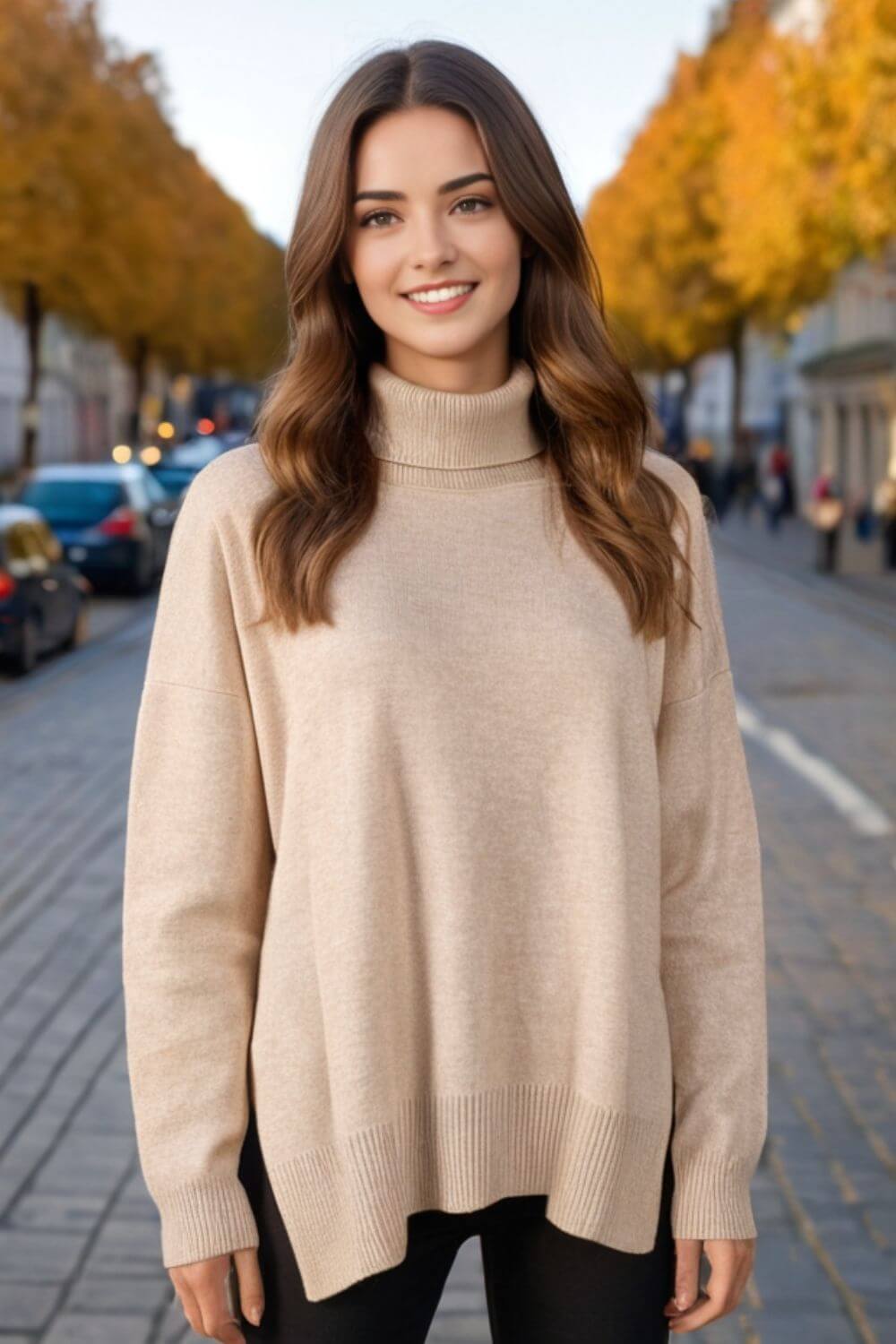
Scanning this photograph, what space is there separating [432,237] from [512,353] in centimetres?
24

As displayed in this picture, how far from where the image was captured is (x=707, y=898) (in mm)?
2352

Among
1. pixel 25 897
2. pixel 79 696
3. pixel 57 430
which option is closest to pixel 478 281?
pixel 25 897

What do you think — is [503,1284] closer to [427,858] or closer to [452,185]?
[427,858]

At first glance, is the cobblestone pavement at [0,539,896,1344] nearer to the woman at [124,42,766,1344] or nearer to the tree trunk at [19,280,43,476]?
the woman at [124,42,766,1344]

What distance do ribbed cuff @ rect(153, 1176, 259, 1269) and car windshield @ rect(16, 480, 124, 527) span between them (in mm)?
23165

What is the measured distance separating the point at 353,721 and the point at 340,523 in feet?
0.71

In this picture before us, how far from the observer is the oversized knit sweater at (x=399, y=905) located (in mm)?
2172

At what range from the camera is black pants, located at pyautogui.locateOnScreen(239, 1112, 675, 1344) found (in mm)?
2199

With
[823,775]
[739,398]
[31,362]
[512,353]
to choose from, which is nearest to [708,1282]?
[512,353]

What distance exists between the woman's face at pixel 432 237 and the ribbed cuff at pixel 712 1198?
90 cm

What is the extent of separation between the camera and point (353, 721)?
216 centimetres

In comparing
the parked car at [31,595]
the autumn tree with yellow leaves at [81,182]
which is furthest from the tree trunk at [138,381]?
the parked car at [31,595]

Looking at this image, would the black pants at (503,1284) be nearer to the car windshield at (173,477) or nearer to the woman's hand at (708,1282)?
the woman's hand at (708,1282)

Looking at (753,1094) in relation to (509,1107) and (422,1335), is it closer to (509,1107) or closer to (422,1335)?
(509,1107)
